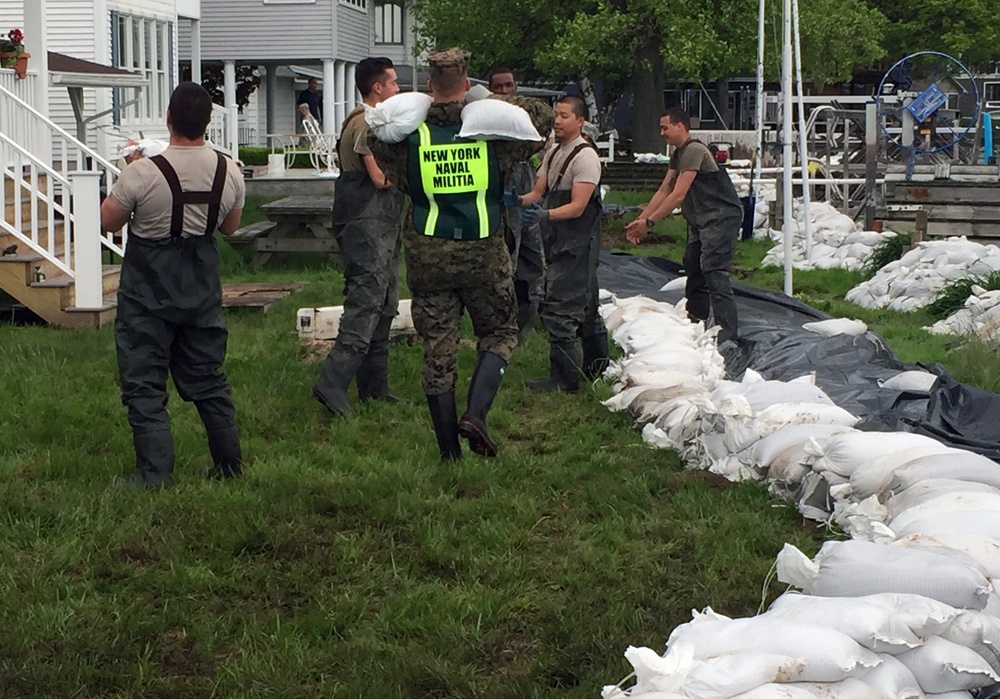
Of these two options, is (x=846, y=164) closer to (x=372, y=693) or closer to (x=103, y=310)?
(x=103, y=310)

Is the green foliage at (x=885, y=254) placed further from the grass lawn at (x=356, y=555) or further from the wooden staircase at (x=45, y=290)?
the wooden staircase at (x=45, y=290)

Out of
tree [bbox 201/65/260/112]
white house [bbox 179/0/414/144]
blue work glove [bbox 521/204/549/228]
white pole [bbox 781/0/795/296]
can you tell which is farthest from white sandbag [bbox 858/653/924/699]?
tree [bbox 201/65/260/112]

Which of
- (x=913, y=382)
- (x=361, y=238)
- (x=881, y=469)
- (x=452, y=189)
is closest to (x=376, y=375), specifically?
(x=361, y=238)

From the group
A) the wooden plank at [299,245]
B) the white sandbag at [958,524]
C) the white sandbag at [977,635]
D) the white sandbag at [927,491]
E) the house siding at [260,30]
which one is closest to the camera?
the white sandbag at [977,635]

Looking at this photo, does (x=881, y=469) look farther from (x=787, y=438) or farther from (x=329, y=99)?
(x=329, y=99)

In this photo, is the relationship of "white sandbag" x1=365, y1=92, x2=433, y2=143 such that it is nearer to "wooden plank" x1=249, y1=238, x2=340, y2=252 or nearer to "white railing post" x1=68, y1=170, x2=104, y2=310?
"white railing post" x1=68, y1=170, x2=104, y2=310

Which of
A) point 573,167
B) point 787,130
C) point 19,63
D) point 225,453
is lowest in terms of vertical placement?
point 225,453

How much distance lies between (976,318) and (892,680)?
7549 mm

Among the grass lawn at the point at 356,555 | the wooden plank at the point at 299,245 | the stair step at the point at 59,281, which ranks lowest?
the grass lawn at the point at 356,555

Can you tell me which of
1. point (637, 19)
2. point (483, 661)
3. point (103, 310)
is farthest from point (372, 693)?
point (637, 19)

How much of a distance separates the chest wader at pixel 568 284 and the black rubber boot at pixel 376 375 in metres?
0.95

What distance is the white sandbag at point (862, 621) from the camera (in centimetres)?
352

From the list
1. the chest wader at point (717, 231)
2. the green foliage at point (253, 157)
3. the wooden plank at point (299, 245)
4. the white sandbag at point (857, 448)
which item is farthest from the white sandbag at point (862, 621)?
the green foliage at point (253, 157)

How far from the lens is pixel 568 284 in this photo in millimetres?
8023
